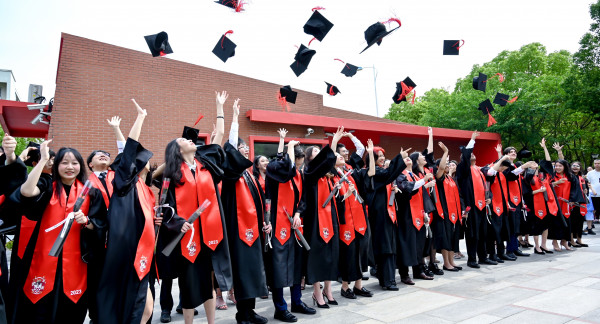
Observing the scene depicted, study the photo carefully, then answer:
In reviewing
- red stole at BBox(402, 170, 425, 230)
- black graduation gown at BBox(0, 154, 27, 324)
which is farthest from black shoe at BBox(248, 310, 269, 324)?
red stole at BBox(402, 170, 425, 230)

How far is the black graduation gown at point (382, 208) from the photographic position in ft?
17.6

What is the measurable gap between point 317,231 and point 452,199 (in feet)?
10.4

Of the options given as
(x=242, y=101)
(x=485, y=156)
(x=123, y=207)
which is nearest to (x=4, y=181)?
(x=123, y=207)

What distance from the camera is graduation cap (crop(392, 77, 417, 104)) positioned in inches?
318

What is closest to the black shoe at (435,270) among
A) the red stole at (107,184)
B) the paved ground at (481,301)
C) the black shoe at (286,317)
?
the paved ground at (481,301)

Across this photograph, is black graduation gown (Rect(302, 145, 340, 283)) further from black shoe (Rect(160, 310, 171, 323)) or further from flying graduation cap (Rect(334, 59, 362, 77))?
flying graduation cap (Rect(334, 59, 362, 77))

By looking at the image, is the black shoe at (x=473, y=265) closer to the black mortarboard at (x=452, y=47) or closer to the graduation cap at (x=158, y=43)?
the black mortarboard at (x=452, y=47)

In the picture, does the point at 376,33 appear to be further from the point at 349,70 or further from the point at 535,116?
the point at 535,116

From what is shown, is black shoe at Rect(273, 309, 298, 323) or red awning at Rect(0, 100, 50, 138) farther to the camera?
red awning at Rect(0, 100, 50, 138)

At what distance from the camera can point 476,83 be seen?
808cm

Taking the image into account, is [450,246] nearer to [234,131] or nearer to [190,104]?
[234,131]

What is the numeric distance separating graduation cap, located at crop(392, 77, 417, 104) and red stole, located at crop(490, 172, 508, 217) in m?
2.30

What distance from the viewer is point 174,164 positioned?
138 inches

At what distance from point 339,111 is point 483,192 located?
807 centimetres
